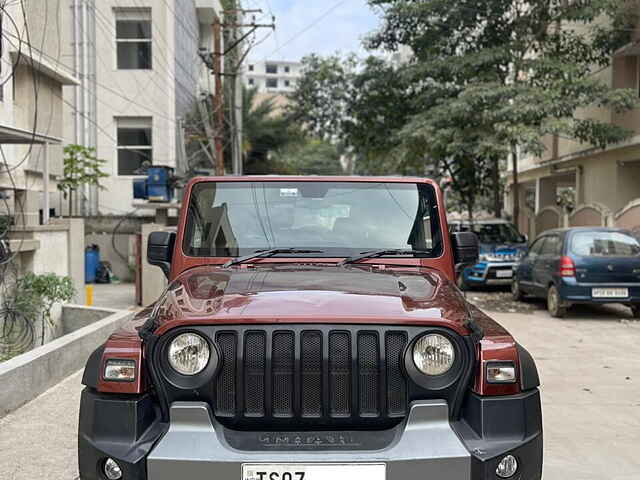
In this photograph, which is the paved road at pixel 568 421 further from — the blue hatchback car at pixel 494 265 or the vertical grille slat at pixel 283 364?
the blue hatchback car at pixel 494 265

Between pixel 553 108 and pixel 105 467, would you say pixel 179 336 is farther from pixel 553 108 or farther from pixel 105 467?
pixel 553 108

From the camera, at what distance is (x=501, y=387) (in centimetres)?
315

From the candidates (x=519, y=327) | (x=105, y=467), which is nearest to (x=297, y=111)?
(x=519, y=327)

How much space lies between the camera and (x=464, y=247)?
483cm

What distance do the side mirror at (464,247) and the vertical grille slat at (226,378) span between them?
224 cm

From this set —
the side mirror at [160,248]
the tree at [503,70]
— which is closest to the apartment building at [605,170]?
the tree at [503,70]

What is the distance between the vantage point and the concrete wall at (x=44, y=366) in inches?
229

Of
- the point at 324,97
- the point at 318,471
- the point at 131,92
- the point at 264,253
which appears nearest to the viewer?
the point at 318,471

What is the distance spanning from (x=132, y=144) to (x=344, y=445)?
19179 millimetres

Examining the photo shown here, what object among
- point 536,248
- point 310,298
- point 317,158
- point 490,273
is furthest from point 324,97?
point 317,158

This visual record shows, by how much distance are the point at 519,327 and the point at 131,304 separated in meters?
7.30

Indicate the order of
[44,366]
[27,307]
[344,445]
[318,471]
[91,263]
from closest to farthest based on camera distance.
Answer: [318,471] → [344,445] → [44,366] → [27,307] → [91,263]

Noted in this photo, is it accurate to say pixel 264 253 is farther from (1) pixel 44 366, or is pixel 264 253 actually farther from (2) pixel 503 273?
(2) pixel 503 273

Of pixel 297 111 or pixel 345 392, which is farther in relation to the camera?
pixel 297 111
